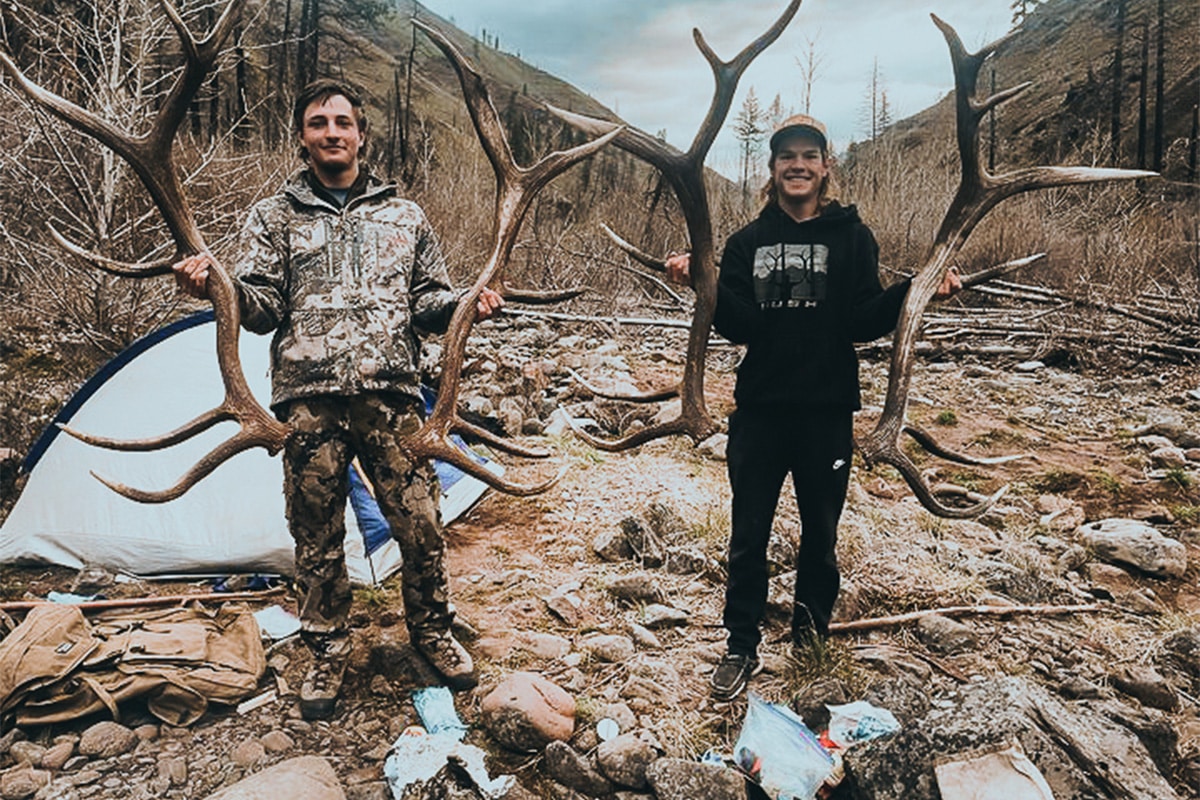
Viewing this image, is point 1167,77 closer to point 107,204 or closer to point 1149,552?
point 1149,552

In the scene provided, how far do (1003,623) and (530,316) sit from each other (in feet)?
30.3

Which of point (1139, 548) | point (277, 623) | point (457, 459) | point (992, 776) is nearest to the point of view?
point (992, 776)

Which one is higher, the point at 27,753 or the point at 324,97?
the point at 324,97

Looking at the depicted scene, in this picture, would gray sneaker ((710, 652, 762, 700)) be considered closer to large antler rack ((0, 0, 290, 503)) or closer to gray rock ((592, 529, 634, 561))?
gray rock ((592, 529, 634, 561))

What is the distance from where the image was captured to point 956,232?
3.20m

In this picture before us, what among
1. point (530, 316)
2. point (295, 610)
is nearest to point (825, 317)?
point (295, 610)

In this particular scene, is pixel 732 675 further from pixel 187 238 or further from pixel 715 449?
pixel 715 449

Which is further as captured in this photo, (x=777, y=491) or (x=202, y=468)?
(x=777, y=491)

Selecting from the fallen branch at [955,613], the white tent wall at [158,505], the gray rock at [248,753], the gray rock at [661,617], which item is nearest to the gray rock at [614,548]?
the gray rock at [661,617]

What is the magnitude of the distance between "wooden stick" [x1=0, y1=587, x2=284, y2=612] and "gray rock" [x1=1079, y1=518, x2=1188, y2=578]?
189 inches

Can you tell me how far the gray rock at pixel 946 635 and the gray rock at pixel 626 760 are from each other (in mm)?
1588

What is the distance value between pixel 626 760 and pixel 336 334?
6.20 ft

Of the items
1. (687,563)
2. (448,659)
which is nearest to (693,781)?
(448,659)

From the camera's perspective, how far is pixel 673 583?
4.18 metres
